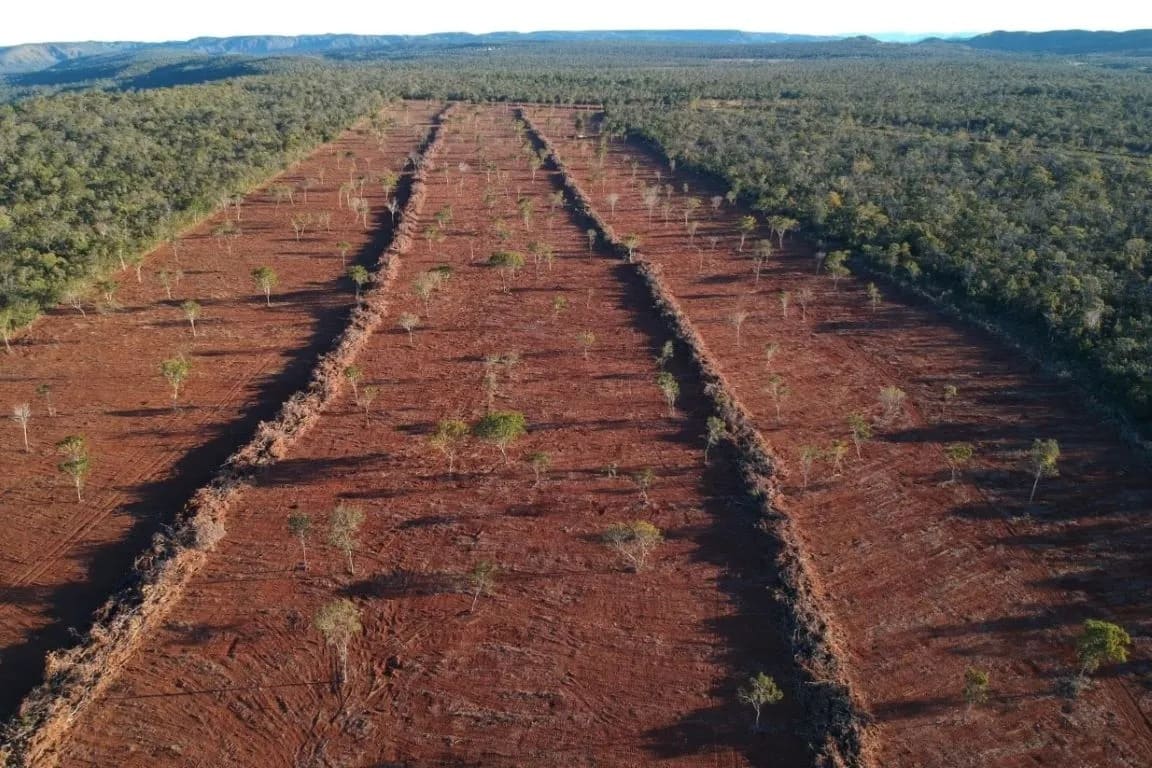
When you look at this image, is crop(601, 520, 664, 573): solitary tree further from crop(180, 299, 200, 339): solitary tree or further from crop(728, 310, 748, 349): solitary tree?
crop(180, 299, 200, 339): solitary tree

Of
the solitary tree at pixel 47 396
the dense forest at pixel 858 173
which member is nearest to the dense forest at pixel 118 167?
the dense forest at pixel 858 173

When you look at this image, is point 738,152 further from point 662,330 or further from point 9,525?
point 9,525

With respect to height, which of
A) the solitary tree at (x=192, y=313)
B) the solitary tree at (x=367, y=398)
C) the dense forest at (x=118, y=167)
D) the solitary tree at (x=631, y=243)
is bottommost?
the solitary tree at (x=367, y=398)

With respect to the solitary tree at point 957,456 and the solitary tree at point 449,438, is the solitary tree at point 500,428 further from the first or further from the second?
the solitary tree at point 957,456

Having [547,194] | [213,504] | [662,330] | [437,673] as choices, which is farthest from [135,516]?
[547,194]

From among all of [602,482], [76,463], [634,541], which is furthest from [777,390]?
[76,463]

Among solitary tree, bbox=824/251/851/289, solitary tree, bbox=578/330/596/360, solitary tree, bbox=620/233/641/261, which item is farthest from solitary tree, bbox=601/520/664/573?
solitary tree, bbox=620/233/641/261

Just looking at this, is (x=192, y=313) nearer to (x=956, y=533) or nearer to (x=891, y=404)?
(x=891, y=404)
